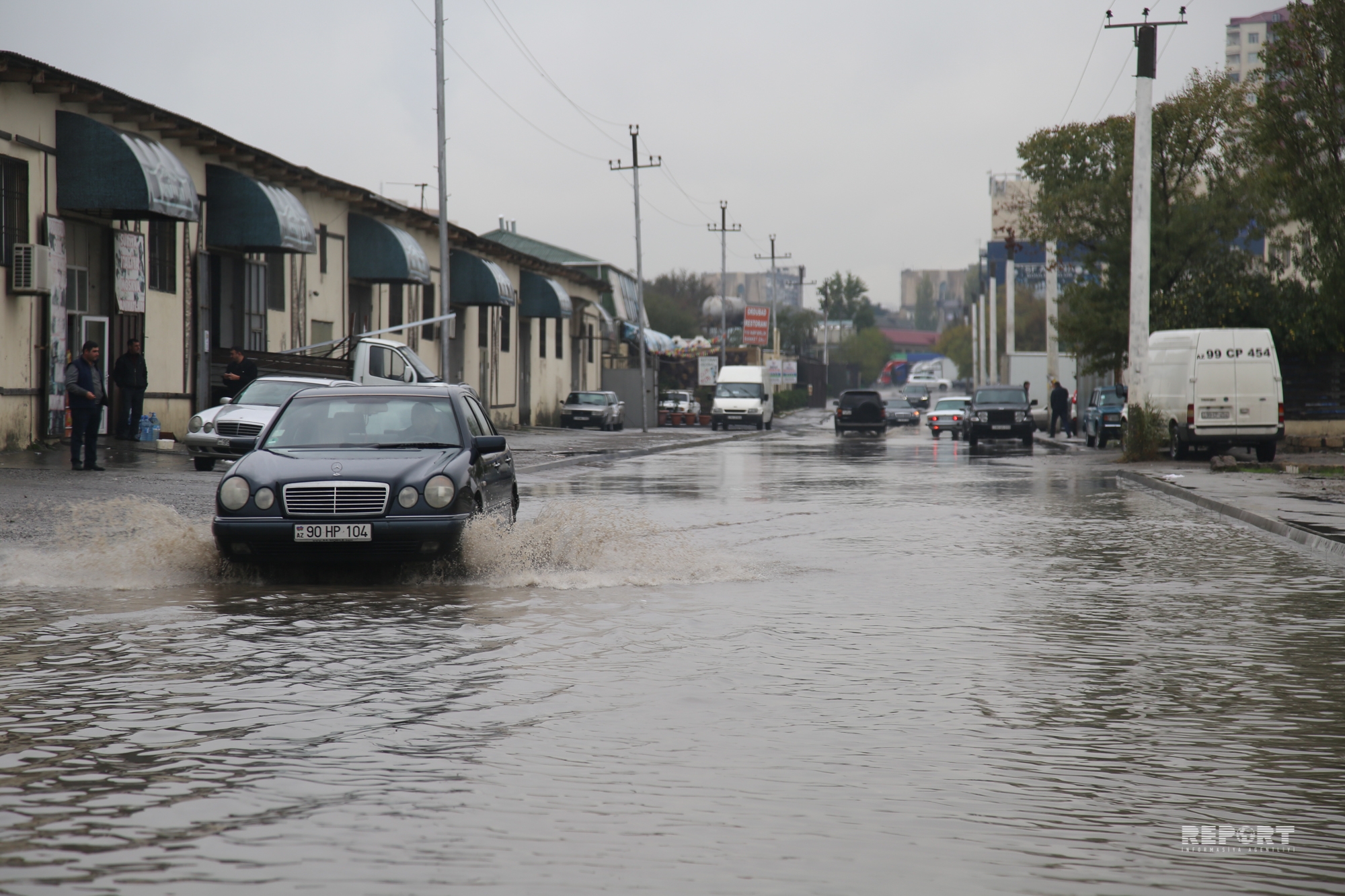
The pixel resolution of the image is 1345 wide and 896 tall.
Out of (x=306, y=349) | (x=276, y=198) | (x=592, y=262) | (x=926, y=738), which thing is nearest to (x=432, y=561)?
(x=926, y=738)

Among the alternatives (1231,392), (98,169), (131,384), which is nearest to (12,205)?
(98,169)

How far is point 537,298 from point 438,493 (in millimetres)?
46146

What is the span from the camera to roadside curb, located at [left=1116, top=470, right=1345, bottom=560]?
13.1 m

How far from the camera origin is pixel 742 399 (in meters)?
58.8

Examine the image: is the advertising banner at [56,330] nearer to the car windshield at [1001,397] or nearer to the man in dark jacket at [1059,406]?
the car windshield at [1001,397]

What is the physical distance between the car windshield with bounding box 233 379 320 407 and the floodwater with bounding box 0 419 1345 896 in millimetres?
11128

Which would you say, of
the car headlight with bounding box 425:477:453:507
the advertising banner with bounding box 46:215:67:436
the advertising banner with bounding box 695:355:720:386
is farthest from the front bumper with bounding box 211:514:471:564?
the advertising banner with bounding box 695:355:720:386

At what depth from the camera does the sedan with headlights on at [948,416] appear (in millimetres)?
51562

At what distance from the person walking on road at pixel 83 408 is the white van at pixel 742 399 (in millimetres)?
38266

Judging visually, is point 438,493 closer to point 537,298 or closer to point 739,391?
point 537,298

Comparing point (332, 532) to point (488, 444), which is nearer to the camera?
point (332, 532)

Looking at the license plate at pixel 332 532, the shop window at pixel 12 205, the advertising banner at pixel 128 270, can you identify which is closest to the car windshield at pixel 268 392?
the shop window at pixel 12 205

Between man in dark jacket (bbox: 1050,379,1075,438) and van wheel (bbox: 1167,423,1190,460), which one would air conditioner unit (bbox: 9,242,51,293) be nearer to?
van wheel (bbox: 1167,423,1190,460)

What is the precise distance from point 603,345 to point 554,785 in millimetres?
66933
